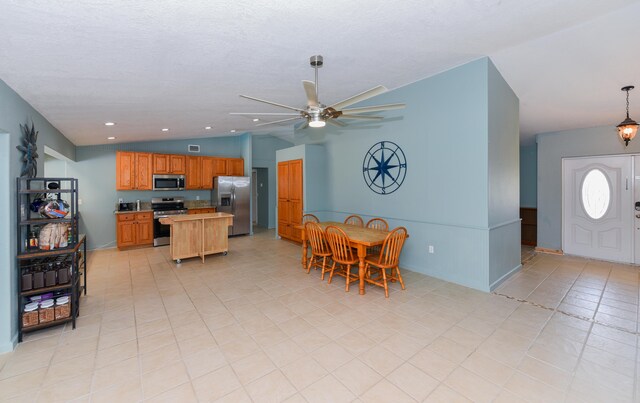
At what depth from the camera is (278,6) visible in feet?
6.40

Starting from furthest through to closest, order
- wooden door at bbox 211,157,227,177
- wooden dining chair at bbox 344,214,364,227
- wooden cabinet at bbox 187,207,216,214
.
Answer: wooden door at bbox 211,157,227,177
wooden cabinet at bbox 187,207,216,214
wooden dining chair at bbox 344,214,364,227

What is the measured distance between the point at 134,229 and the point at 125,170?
1359 millimetres

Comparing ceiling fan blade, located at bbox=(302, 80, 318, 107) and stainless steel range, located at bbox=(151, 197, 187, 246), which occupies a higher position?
ceiling fan blade, located at bbox=(302, 80, 318, 107)

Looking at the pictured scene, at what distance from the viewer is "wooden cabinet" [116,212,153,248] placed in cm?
589

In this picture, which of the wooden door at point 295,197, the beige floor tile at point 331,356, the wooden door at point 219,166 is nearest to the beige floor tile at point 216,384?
the beige floor tile at point 331,356

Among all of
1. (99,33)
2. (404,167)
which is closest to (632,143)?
(404,167)

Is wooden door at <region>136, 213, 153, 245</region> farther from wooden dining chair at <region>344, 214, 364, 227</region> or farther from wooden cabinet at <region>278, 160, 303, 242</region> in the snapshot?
wooden dining chair at <region>344, 214, 364, 227</region>

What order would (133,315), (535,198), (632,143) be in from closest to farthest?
1. (133,315)
2. (632,143)
3. (535,198)

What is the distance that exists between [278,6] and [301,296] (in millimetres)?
3026

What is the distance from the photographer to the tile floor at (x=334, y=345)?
1.90 metres

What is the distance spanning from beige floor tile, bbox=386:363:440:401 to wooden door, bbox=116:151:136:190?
21.8 ft

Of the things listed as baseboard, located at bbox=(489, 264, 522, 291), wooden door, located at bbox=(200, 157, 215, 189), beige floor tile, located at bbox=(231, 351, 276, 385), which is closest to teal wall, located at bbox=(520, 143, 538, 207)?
baseboard, located at bbox=(489, 264, 522, 291)

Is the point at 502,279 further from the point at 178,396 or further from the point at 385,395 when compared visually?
the point at 178,396

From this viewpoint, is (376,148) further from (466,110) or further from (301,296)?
(301,296)
